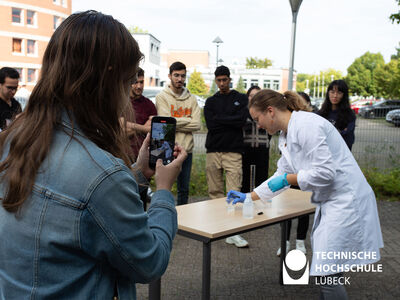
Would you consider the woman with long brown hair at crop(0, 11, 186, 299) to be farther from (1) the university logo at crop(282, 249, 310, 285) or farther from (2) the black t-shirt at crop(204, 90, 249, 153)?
(2) the black t-shirt at crop(204, 90, 249, 153)

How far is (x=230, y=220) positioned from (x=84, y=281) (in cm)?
190

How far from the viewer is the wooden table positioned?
8.70 ft

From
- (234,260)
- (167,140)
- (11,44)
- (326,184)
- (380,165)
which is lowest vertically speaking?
(234,260)

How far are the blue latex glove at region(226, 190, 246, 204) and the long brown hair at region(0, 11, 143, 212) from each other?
7.14ft

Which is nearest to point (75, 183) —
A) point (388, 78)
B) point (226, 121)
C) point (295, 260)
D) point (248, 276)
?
point (248, 276)

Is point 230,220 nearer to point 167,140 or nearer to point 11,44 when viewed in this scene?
point 167,140

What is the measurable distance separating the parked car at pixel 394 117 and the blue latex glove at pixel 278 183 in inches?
216

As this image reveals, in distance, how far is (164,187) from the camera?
1340 mm

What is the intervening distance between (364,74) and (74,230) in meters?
67.4

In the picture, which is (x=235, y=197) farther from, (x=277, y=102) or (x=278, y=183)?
(x=277, y=102)

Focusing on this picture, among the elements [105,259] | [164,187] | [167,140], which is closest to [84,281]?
[105,259]

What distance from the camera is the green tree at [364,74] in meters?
61.6

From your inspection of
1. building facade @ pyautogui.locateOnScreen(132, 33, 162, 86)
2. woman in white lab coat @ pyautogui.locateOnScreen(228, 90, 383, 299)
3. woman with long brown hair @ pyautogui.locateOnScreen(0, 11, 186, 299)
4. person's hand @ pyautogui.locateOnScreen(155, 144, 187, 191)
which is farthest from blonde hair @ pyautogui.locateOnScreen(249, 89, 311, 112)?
building facade @ pyautogui.locateOnScreen(132, 33, 162, 86)

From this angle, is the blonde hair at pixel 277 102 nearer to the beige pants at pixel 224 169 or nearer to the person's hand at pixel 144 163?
the person's hand at pixel 144 163
